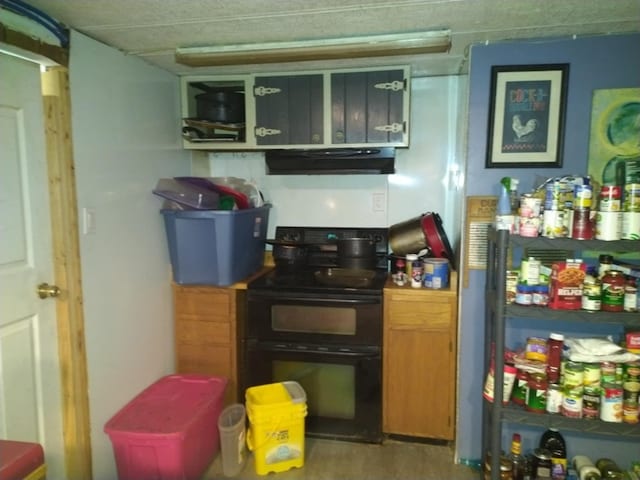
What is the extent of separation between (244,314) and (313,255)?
582mm

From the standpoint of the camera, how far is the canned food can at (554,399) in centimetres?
162

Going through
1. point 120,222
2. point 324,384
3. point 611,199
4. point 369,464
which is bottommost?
point 369,464

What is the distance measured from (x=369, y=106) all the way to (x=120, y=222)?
1.36 meters

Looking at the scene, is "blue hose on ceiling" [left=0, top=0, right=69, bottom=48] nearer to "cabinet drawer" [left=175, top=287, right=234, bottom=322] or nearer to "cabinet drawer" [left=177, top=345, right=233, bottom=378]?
"cabinet drawer" [left=175, top=287, right=234, bottom=322]

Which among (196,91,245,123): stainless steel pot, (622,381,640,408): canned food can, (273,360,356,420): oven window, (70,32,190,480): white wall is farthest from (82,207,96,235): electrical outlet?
(622,381,640,408): canned food can

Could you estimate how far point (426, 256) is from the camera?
2217 millimetres

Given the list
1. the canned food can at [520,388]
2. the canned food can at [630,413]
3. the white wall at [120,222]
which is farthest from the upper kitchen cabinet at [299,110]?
the canned food can at [630,413]

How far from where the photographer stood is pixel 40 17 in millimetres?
1456

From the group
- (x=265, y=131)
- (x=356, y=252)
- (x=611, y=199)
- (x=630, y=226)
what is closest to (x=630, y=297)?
(x=630, y=226)

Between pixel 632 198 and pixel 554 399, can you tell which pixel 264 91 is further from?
pixel 554 399

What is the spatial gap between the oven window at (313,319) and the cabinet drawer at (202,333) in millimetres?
275

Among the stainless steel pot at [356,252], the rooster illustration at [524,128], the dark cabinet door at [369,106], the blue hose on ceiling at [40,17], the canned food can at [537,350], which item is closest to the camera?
the blue hose on ceiling at [40,17]

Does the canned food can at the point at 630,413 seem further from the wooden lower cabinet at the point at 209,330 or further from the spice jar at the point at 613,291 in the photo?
the wooden lower cabinet at the point at 209,330

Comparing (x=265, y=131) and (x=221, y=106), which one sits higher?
(x=221, y=106)
